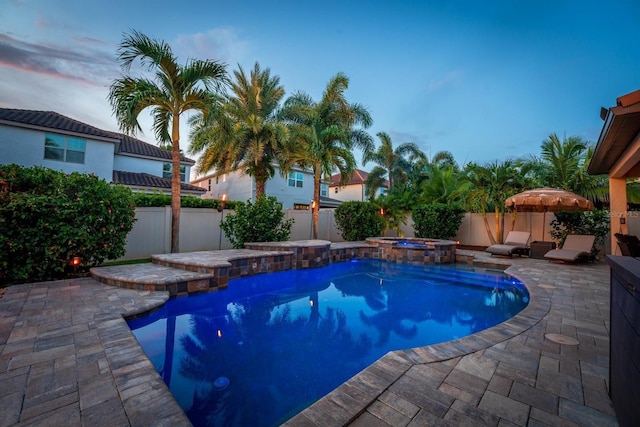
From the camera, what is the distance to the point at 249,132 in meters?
12.5

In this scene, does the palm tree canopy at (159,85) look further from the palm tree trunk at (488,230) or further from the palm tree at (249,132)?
the palm tree trunk at (488,230)

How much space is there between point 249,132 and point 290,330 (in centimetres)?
1019

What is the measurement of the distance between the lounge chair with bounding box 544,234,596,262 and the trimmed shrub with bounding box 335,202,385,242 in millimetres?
7445

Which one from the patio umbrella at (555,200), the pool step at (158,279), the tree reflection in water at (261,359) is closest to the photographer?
the tree reflection in water at (261,359)

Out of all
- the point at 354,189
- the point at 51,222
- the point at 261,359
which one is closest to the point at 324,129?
the point at 51,222

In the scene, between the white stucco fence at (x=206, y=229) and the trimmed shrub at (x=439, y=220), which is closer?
the white stucco fence at (x=206, y=229)

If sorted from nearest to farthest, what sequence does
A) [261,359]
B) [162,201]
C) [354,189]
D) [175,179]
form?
1. [261,359]
2. [175,179]
3. [162,201]
4. [354,189]

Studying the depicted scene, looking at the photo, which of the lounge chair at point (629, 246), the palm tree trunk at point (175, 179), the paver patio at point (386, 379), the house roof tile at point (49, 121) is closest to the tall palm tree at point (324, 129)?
the palm tree trunk at point (175, 179)

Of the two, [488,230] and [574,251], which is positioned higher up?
[488,230]

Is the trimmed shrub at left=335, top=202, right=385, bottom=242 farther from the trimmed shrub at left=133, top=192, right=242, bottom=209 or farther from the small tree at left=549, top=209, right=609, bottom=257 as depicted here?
the small tree at left=549, top=209, right=609, bottom=257

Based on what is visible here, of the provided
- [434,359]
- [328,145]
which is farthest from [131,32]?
[434,359]

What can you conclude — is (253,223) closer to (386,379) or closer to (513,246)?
(386,379)

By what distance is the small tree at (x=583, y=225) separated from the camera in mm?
10078

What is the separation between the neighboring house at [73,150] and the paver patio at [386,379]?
14221 millimetres
